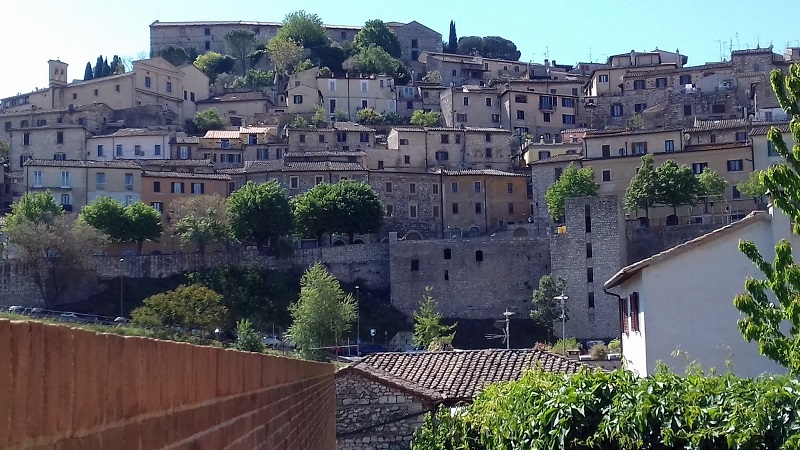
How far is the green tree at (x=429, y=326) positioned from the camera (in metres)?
63.4

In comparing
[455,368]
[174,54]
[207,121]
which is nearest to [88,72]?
[174,54]

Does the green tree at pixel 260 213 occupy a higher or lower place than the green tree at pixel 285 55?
lower

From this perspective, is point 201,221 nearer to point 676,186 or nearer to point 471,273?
point 471,273

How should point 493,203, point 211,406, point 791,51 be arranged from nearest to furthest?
point 211,406, point 493,203, point 791,51

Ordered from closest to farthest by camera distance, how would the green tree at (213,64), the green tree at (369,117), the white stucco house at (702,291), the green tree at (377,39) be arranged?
1. the white stucco house at (702,291)
2. the green tree at (369,117)
3. the green tree at (213,64)
4. the green tree at (377,39)

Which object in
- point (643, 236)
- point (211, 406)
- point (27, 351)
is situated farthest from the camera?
point (643, 236)

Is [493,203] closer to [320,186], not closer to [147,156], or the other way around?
[320,186]

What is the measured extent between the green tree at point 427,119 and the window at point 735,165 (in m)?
30.5

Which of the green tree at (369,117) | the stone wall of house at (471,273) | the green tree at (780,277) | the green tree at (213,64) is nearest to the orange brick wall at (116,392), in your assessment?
the green tree at (780,277)

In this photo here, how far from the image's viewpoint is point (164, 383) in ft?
14.1

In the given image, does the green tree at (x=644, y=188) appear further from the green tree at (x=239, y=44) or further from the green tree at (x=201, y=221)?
the green tree at (x=239, y=44)

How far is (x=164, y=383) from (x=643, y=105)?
338ft

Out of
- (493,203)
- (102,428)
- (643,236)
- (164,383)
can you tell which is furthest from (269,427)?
(493,203)

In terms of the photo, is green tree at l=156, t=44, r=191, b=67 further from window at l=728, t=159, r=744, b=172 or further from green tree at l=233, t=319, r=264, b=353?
green tree at l=233, t=319, r=264, b=353
